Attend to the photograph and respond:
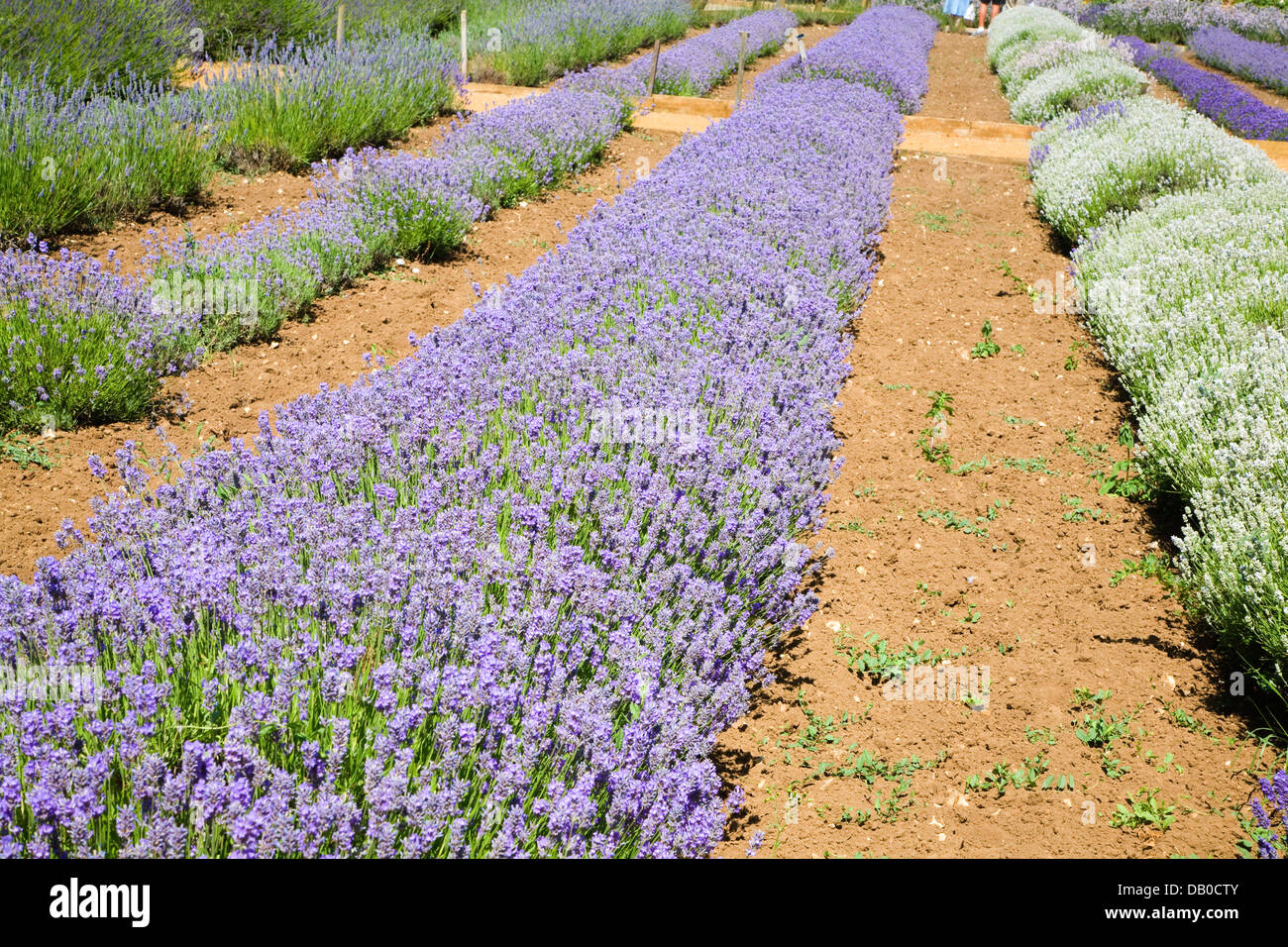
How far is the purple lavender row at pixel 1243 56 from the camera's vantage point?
19.5 m

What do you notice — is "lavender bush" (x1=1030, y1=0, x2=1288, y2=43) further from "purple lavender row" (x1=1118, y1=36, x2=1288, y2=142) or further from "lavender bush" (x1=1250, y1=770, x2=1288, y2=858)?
"lavender bush" (x1=1250, y1=770, x2=1288, y2=858)

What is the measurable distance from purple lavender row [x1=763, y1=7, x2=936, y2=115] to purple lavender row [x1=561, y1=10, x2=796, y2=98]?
127 cm

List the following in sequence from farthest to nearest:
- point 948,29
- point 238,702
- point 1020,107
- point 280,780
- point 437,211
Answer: point 948,29 < point 1020,107 < point 437,211 < point 238,702 < point 280,780

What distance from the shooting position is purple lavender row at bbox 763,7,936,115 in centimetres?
1240

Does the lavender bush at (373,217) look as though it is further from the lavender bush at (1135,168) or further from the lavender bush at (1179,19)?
the lavender bush at (1179,19)

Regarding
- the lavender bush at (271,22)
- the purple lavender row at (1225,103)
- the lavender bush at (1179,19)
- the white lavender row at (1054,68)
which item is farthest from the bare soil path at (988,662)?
the lavender bush at (1179,19)

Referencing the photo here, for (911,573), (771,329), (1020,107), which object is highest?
(1020,107)

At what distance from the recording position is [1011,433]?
193 inches

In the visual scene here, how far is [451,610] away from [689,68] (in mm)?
13467

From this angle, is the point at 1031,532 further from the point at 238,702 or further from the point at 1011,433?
the point at 238,702

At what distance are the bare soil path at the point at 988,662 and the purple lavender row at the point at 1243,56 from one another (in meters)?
18.8

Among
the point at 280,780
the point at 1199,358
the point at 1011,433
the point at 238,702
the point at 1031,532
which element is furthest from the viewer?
the point at 1011,433

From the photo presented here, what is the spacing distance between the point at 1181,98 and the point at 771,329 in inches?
651

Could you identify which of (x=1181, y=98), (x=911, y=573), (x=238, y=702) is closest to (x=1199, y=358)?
(x=911, y=573)
